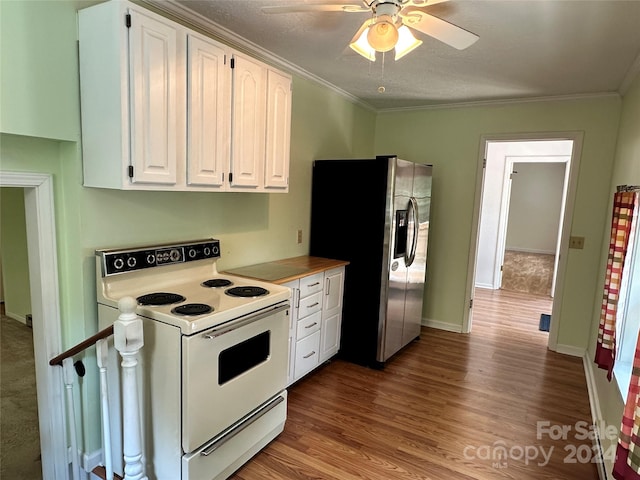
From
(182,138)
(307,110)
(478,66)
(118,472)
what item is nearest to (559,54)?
(478,66)

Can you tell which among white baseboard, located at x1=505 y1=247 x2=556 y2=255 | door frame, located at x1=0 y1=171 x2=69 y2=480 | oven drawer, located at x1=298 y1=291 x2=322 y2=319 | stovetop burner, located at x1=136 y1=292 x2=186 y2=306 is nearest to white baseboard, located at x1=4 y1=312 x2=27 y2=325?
door frame, located at x1=0 y1=171 x2=69 y2=480

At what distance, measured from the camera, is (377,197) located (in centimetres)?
324

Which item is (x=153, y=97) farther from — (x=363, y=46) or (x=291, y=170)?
(x=291, y=170)

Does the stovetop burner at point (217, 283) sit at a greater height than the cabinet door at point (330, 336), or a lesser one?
greater

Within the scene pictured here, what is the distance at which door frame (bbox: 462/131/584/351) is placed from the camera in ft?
12.3

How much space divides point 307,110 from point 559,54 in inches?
74.5

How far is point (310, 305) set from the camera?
3.01 metres

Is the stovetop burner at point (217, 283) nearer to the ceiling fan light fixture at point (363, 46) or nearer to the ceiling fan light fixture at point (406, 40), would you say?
the ceiling fan light fixture at point (363, 46)

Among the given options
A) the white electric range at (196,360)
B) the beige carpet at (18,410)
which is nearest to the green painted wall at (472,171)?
the white electric range at (196,360)

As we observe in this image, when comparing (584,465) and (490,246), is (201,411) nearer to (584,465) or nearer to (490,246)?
(584,465)

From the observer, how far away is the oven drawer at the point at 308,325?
115 inches

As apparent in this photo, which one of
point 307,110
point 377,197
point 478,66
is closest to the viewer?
point 478,66

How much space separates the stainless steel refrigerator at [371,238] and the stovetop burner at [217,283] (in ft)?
4.19

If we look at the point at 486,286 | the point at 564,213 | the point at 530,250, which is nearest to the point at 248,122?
the point at 564,213
